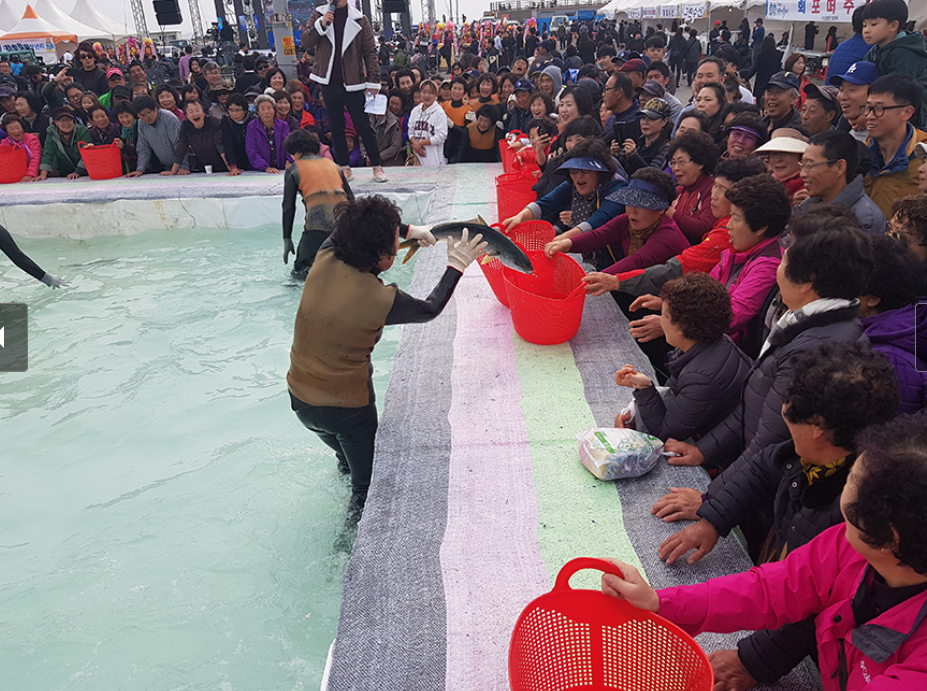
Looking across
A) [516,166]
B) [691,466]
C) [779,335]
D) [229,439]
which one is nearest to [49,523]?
[229,439]

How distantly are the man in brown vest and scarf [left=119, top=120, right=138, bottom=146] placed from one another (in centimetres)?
657

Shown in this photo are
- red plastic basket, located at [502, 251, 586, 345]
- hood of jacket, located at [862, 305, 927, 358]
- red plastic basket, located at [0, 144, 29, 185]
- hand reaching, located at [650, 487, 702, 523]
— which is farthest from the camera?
red plastic basket, located at [0, 144, 29, 185]

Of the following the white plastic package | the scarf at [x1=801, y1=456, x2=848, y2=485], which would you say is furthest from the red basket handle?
the white plastic package

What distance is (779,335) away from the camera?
74.2 inches

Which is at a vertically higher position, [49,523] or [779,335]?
[779,335]

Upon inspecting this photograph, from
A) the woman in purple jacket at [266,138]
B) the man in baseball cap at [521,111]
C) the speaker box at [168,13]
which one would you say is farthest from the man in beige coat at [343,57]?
the speaker box at [168,13]

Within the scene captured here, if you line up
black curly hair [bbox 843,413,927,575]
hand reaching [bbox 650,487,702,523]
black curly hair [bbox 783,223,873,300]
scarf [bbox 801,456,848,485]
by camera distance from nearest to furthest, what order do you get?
black curly hair [bbox 843,413,927,575] < scarf [bbox 801,456,848,485] < black curly hair [bbox 783,223,873,300] < hand reaching [bbox 650,487,702,523]

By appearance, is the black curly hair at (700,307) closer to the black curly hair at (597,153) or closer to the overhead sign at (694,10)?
the black curly hair at (597,153)

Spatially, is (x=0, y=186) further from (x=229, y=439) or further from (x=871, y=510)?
(x=871, y=510)

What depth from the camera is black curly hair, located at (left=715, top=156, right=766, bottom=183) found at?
2.77 meters

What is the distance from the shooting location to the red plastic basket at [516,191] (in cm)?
486

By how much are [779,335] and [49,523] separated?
10.8 feet

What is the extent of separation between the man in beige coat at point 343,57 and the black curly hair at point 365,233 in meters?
4.04

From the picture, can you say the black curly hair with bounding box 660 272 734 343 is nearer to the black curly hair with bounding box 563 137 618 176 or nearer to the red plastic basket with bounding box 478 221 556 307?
the red plastic basket with bounding box 478 221 556 307
